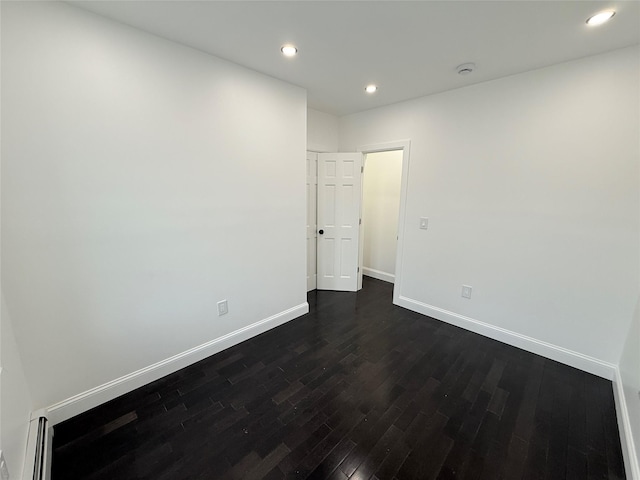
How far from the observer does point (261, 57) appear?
2.18 m

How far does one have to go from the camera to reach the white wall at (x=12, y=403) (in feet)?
Result: 3.78

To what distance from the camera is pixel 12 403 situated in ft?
4.28

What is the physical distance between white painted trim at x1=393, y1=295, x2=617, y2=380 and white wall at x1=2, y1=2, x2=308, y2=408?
2193mm

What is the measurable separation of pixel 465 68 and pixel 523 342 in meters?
2.65

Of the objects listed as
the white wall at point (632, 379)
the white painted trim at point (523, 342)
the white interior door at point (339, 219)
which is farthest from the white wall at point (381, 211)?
the white wall at point (632, 379)

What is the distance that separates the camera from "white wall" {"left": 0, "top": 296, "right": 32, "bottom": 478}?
1152 mm

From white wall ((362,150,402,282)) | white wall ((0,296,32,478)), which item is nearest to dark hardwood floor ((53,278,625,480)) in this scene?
white wall ((0,296,32,478))

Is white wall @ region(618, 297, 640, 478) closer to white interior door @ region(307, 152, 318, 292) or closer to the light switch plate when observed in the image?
the light switch plate

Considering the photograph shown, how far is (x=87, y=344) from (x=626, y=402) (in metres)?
3.70

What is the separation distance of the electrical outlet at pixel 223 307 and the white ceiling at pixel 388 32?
2146 millimetres

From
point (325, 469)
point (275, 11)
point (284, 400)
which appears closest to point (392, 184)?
point (275, 11)

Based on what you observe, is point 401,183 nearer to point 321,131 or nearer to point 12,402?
point 321,131

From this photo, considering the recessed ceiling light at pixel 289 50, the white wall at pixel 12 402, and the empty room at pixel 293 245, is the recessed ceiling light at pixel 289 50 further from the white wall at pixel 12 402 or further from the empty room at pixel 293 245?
the white wall at pixel 12 402

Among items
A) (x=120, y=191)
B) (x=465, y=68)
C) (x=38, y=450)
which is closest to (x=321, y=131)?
(x=465, y=68)
